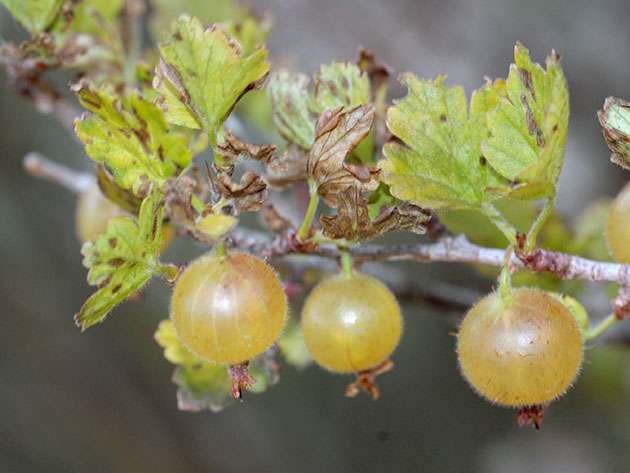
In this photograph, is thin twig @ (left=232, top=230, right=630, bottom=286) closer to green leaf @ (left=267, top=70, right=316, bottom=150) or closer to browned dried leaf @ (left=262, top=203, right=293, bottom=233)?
browned dried leaf @ (left=262, top=203, right=293, bottom=233)

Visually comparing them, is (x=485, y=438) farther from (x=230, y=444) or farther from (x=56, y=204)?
(x=56, y=204)

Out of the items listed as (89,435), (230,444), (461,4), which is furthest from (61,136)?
(461,4)

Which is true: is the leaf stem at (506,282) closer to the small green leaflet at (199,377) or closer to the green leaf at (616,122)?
the green leaf at (616,122)

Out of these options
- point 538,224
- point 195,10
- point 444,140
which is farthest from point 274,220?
point 195,10

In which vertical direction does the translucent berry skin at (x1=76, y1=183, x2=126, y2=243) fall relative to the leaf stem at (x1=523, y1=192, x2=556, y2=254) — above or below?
below

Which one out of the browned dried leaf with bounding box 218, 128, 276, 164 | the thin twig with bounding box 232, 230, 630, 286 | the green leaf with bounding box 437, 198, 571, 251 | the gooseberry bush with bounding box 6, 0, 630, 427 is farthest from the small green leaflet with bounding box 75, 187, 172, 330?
the green leaf with bounding box 437, 198, 571, 251
